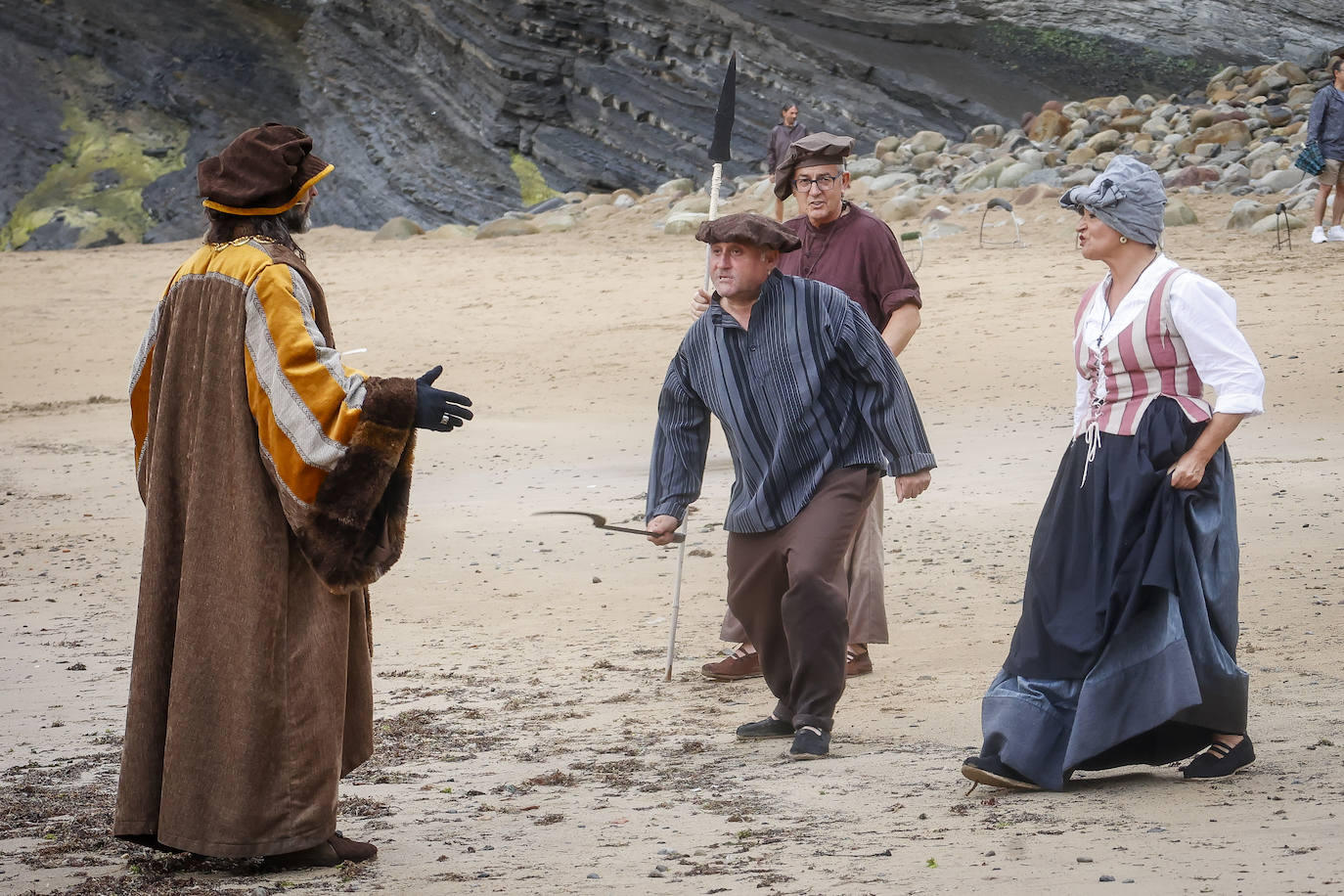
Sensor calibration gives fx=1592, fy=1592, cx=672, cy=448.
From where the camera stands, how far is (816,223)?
18.8 feet

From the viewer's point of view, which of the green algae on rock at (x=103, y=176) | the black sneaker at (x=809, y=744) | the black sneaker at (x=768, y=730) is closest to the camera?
the black sneaker at (x=809, y=744)

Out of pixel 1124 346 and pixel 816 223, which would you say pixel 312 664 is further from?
pixel 816 223

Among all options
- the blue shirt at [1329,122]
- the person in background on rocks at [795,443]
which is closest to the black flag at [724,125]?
the person in background on rocks at [795,443]

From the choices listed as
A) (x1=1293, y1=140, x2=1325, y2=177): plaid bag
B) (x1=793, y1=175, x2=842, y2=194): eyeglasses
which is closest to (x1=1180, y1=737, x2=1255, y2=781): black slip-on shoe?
(x1=793, y1=175, x2=842, y2=194): eyeglasses

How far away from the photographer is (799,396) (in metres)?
4.69

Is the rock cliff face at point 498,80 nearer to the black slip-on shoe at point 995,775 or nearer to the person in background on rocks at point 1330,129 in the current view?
the person in background on rocks at point 1330,129

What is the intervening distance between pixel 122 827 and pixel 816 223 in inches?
127

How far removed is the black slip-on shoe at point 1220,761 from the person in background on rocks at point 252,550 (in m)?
2.04

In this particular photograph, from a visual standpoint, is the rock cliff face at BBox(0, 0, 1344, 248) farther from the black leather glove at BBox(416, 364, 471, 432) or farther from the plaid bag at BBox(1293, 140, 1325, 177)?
the black leather glove at BBox(416, 364, 471, 432)

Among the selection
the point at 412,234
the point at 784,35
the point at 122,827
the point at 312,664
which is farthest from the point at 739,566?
the point at 784,35

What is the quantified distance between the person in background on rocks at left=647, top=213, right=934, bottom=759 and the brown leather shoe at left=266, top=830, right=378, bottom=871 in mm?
1406

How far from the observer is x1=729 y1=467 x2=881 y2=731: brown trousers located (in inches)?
182

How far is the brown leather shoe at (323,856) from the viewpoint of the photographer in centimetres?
369

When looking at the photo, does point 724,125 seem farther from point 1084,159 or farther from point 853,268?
point 1084,159
